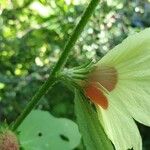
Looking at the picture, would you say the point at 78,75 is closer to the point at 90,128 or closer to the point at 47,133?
the point at 90,128

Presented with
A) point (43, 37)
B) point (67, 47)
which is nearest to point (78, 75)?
point (67, 47)

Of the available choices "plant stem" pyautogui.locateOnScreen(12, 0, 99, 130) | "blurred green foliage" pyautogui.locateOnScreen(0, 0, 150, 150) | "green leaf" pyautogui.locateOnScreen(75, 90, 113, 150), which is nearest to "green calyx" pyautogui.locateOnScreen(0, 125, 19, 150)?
"plant stem" pyautogui.locateOnScreen(12, 0, 99, 130)

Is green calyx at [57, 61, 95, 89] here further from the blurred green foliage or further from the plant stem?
the blurred green foliage

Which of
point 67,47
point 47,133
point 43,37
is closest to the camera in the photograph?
point 67,47

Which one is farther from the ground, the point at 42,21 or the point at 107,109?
the point at 107,109

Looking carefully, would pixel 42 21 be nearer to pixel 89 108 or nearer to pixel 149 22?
pixel 149 22

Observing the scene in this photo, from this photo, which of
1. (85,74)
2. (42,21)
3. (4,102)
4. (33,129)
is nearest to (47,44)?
(42,21)
